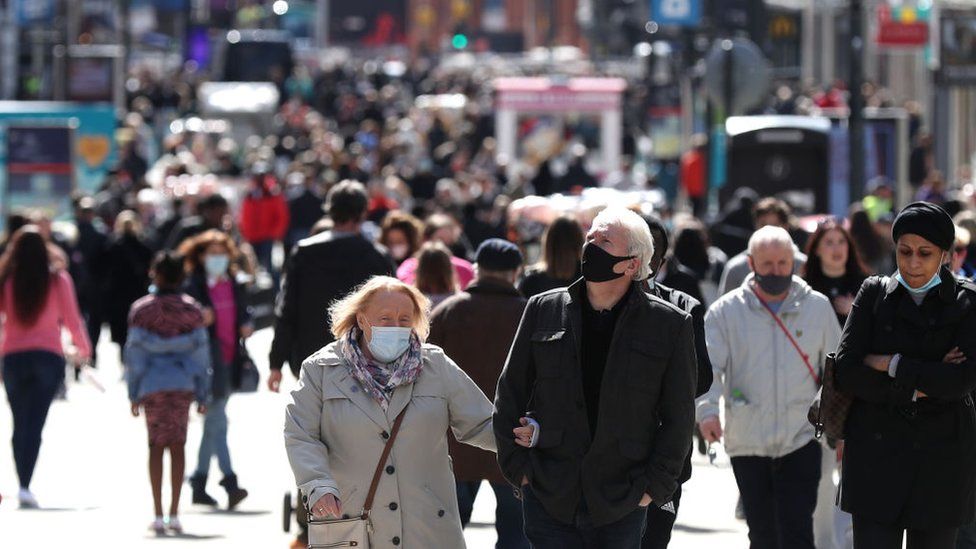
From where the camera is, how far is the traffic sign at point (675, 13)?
31.2 meters

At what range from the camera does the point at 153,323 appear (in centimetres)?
1202

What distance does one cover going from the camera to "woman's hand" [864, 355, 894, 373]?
730 cm

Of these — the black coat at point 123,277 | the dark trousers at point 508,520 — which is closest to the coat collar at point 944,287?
the dark trousers at point 508,520

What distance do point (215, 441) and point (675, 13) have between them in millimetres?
19363

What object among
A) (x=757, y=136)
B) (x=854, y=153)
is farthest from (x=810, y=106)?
(x=854, y=153)

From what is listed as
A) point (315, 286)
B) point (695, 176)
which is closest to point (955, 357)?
point (315, 286)

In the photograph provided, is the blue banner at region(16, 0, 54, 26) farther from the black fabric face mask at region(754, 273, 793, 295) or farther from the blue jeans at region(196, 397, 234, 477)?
the black fabric face mask at region(754, 273, 793, 295)

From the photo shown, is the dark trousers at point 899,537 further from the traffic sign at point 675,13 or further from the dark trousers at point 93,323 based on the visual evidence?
the traffic sign at point 675,13

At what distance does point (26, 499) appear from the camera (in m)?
12.9

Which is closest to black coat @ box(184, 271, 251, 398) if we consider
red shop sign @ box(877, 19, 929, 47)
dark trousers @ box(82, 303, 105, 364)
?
dark trousers @ box(82, 303, 105, 364)

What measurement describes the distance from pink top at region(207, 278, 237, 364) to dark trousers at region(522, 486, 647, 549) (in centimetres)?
650

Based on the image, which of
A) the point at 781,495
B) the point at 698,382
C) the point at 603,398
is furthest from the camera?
the point at 781,495

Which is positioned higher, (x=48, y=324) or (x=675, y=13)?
(x=675, y=13)

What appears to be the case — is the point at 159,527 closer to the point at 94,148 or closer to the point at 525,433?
the point at 525,433
